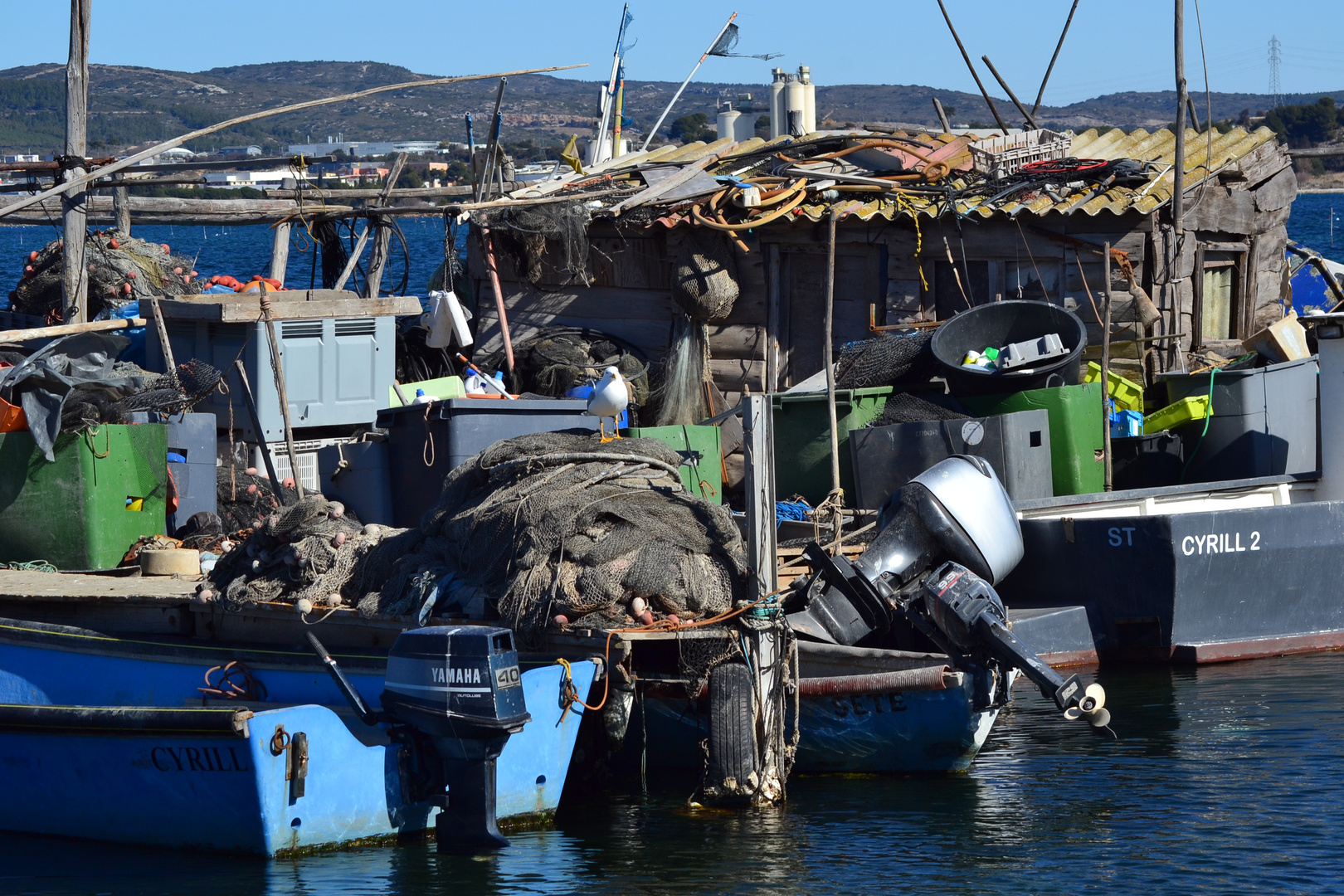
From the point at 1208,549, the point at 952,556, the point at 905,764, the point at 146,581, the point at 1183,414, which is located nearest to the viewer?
the point at 905,764

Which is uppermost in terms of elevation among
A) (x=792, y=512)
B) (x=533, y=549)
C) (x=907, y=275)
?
(x=907, y=275)

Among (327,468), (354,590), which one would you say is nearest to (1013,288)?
(327,468)

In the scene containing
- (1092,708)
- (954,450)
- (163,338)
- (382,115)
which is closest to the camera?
(1092,708)

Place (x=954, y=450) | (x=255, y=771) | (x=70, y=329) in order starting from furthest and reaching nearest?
1. (x=70, y=329)
2. (x=954, y=450)
3. (x=255, y=771)

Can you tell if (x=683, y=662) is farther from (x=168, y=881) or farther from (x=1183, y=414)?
(x=1183, y=414)

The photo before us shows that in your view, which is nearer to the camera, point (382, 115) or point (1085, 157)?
point (1085, 157)

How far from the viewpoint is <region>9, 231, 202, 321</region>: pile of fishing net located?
17.3m

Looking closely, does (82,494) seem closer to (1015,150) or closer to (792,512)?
(792,512)

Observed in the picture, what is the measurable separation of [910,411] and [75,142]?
7982mm

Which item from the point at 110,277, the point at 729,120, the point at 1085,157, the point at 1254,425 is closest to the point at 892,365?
the point at 1254,425

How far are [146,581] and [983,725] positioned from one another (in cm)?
650

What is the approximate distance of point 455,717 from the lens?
294 inches

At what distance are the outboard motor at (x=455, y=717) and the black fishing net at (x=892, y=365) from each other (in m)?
6.29

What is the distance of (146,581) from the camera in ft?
38.2
